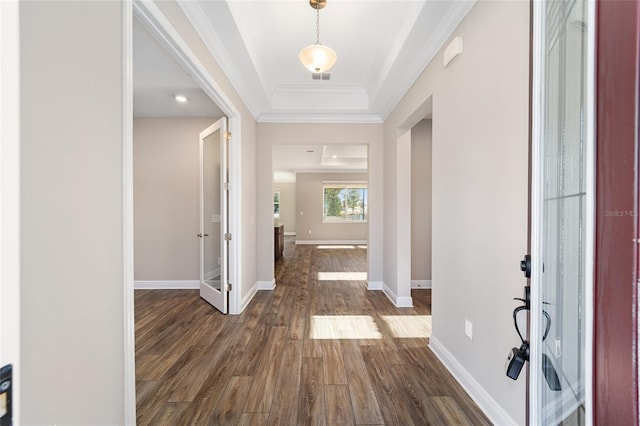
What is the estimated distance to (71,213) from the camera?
979 mm

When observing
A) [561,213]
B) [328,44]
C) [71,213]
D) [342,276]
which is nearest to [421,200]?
[342,276]

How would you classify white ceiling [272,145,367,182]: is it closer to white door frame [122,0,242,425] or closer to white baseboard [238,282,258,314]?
white baseboard [238,282,258,314]

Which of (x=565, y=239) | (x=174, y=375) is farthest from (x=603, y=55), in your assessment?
(x=174, y=375)

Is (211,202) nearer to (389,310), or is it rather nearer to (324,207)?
(389,310)

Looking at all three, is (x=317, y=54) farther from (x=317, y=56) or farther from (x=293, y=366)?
(x=293, y=366)

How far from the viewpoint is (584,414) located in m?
0.72

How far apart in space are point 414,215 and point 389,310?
5.33 ft

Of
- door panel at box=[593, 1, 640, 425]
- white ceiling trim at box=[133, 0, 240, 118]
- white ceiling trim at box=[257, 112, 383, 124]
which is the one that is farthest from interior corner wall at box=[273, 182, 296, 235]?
door panel at box=[593, 1, 640, 425]

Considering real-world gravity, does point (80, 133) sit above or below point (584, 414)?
above

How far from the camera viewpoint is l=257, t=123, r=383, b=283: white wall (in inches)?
164

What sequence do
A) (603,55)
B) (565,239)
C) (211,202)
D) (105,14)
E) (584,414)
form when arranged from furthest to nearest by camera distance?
(211,202) → (105,14) → (565,239) → (584,414) → (603,55)

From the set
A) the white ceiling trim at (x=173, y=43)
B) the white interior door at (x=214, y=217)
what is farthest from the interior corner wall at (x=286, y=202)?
the white ceiling trim at (x=173, y=43)

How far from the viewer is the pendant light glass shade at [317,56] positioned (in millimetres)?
2117

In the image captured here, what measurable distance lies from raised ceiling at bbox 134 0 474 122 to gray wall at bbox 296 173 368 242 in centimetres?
611
